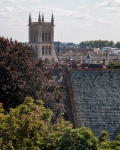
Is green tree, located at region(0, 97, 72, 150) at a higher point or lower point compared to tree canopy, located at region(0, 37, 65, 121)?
lower

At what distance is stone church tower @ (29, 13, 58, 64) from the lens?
175750 mm

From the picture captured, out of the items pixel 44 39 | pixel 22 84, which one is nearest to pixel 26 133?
pixel 22 84

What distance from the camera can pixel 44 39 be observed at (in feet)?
589

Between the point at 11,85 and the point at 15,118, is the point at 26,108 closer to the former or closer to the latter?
the point at 15,118

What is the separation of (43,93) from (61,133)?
28.3 feet

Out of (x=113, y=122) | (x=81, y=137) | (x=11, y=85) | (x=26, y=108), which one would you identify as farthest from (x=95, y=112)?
(x=81, y=137)

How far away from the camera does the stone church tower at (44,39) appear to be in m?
176

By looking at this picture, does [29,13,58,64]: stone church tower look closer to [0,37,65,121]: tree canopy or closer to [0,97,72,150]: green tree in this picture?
[0,37,65,121]: tree canopy

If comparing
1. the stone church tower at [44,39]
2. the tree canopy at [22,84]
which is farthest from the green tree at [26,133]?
the stone church tower at [44,39]

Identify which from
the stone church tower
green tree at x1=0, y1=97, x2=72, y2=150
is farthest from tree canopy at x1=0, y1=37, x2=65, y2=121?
Result: the stone church tower

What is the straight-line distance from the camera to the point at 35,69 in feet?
109

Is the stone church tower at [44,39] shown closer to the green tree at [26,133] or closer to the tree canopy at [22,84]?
the tree canopy at [22,84]

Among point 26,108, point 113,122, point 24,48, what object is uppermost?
point 24,48

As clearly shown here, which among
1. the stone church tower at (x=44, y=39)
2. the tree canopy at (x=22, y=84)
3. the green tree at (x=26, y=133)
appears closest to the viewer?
the green tree at (x=26, y=133)
